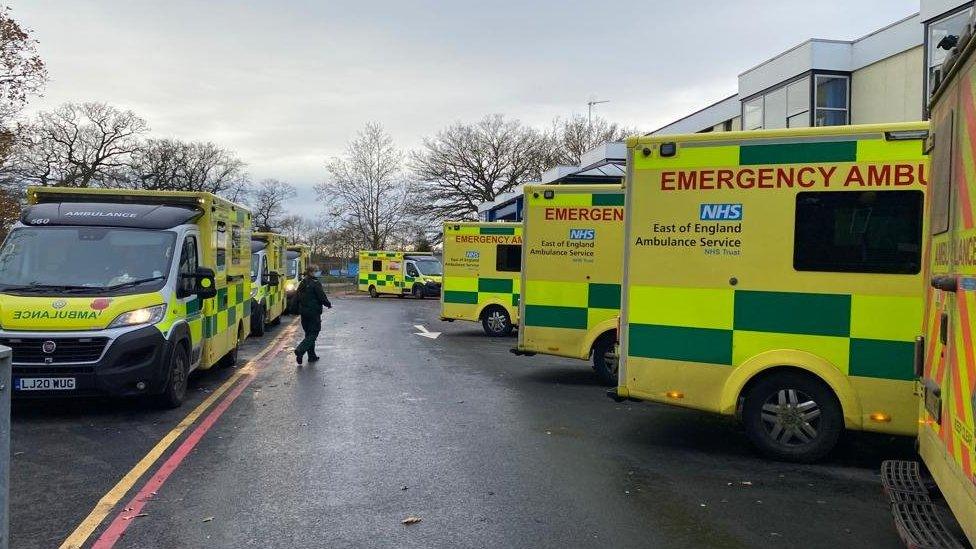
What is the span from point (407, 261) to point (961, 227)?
33.1 meters

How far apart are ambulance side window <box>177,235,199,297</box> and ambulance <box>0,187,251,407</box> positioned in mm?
12

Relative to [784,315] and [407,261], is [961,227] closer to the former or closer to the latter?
[784,315]

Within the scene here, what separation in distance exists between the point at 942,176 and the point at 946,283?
71cm

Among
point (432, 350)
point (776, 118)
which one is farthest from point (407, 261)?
point (432, 350)

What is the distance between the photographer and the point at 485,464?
590 cm

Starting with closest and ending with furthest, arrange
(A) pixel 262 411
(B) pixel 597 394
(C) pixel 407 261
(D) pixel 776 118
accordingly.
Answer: (A) pixel 262 411 → (B) pixel 597 394 → (D) pixel 776 118 → (C) pixel 407 261

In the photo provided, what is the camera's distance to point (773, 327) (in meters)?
6.09

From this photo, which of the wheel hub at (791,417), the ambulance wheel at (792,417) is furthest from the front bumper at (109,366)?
the wheel hub at (791,417)

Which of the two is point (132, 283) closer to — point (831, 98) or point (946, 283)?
point (946, 283)

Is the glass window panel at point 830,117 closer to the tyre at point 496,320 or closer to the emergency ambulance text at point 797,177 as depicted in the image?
the tyre at point 496,320

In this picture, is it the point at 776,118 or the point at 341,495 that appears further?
the point at 776,118

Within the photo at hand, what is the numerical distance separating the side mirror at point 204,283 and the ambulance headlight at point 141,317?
0.75 metres

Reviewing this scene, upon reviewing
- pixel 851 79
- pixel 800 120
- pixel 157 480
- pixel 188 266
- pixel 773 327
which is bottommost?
pixel 157 480

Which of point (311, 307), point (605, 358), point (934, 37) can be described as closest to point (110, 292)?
point (311, 307)
